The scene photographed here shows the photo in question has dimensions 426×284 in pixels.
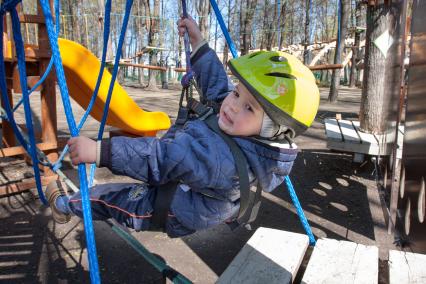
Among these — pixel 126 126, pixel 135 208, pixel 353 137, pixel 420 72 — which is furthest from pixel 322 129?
pixel 135 208

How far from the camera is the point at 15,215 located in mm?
3922

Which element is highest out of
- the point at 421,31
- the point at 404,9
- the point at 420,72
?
the point at 404,9

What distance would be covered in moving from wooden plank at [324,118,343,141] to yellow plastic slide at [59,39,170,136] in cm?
221

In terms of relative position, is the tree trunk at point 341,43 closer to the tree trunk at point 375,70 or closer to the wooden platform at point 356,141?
the tree trunk at point 375,70

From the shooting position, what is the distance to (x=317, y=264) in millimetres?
2129

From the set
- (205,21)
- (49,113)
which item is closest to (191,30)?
(49,113)

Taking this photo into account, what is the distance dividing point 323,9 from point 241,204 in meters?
32.8

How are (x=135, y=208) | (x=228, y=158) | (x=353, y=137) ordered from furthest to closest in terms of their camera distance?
1. (x=353, y=137)
2. (x=135, y=208)
3. (x=228, y=158)

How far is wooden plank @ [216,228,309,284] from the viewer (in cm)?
200

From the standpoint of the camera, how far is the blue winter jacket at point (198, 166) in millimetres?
1485

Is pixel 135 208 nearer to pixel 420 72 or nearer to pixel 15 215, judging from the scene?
pixel 420 72

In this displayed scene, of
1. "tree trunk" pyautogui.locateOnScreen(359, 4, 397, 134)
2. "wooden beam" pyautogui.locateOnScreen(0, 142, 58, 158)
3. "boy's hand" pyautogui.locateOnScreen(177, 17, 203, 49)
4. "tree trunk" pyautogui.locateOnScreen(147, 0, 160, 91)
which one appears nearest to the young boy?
"boy's hand" pyautogui.locateOnScreen(177, 17, 203, 49)

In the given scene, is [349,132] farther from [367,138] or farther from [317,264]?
[317,264]

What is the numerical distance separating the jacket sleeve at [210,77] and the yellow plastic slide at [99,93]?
2925mm
